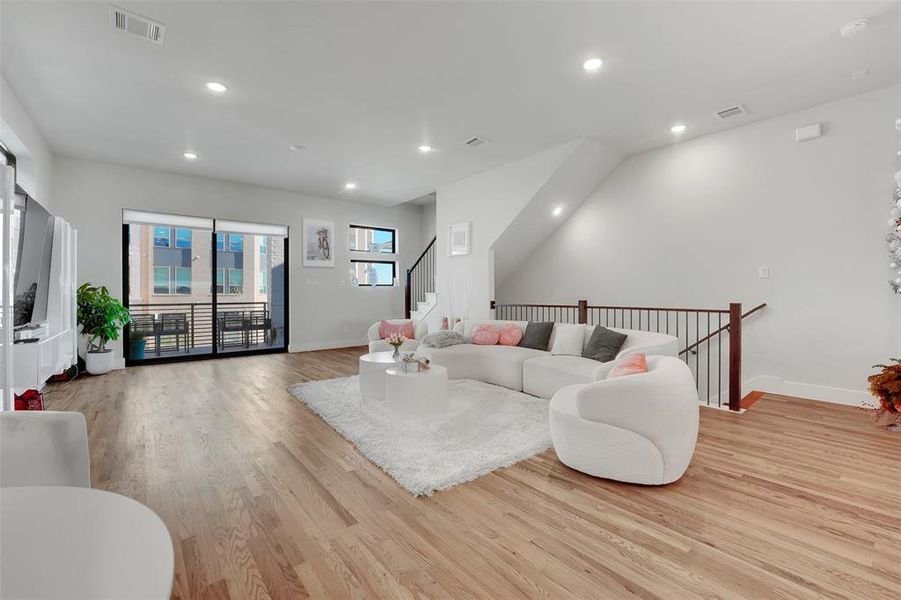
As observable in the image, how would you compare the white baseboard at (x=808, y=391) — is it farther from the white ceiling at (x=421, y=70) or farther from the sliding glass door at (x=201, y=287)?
the sliding glass door at (x=201, y=287)

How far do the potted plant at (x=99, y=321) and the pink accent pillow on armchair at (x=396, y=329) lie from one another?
3.58 meters

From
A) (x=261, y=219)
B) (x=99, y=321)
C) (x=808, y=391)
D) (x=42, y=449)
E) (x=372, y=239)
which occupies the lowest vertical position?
(x=808, y=391)

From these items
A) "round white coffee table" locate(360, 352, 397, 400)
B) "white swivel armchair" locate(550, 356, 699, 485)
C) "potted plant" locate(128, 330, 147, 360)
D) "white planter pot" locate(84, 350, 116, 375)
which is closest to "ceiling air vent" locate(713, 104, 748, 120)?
"white swivel armchair" locate(550, 356, 699, 485)

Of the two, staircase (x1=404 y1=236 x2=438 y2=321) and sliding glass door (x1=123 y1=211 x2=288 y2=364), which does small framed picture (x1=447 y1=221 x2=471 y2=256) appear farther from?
sliding glass door (x1=123 y1=211 x2=288 y2=364)

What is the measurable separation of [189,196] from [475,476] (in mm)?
6595

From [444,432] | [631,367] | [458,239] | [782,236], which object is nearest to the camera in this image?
[631,367]

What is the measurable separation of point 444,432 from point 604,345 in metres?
2.04


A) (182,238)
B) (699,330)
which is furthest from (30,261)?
(699,330)

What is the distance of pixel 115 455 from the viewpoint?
2.87 meters

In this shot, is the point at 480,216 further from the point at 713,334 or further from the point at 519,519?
the point at 519,519

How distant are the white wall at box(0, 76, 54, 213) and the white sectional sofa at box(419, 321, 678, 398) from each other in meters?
Answer: 4.62

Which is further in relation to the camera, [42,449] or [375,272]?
[375,272]

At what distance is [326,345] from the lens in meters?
8.11

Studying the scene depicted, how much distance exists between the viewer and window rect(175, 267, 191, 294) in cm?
675
